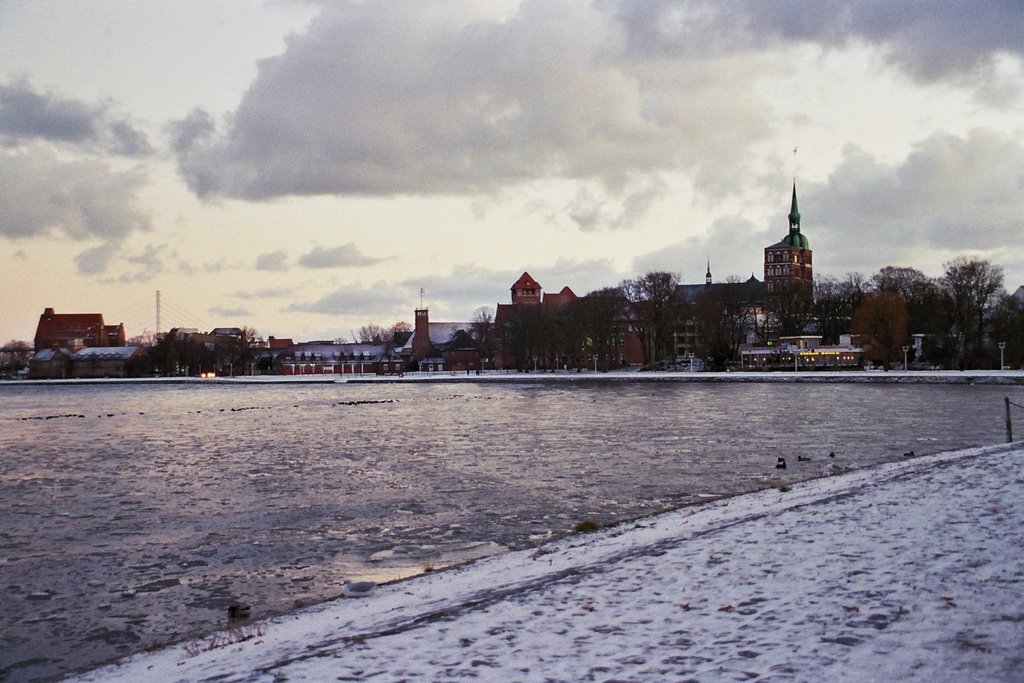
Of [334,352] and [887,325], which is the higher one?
[887,325]

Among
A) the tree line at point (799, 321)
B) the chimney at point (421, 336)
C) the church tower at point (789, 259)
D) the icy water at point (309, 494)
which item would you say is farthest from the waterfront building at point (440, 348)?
the icy water at point (309, 494)

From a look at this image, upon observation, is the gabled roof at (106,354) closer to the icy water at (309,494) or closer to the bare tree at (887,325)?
the bare tree at (887,325)

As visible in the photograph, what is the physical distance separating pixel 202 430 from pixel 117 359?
160m

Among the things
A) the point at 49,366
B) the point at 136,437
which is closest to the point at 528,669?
the point at 136,437

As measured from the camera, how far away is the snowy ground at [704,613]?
6996mm

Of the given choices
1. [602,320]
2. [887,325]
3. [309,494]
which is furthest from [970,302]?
[309,494]

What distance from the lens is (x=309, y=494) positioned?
2028cm

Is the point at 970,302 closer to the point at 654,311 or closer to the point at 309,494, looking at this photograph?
the point at 654,311

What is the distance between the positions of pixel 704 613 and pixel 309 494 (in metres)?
13.6

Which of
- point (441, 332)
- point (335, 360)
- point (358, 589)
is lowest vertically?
point (358, 589)

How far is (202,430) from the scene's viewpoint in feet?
138

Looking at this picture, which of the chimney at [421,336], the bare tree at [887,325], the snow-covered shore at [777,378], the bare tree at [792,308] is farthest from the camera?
the chimney at [421,336]

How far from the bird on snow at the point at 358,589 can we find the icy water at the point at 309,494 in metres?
0.38

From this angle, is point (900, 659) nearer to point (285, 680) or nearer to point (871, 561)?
point (871, 561)
